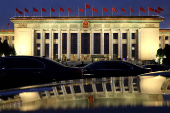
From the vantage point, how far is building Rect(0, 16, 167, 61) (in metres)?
62.4

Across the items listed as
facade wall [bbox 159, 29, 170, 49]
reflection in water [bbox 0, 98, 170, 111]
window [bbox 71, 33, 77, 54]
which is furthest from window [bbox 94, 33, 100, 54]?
reflection in water [bbox 0, 98, 170, 111]

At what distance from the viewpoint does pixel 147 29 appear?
6341 cm

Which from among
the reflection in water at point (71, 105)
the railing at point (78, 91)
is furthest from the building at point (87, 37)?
the reflection in water at point (71, 105)

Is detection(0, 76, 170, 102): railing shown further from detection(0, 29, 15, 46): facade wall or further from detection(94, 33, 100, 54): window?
detection(0, 29, 15, 46): facade wall

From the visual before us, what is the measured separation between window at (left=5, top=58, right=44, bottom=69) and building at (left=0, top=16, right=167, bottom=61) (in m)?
55.1

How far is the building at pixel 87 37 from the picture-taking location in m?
62.4

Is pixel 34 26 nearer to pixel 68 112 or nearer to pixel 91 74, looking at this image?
pixel 91 74

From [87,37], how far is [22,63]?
200ft

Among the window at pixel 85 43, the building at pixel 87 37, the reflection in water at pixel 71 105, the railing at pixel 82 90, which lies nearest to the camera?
the reflection in water at pixel 71 105

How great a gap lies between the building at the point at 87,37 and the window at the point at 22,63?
55.1 metres

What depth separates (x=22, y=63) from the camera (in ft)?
21.3

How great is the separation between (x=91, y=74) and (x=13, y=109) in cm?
644

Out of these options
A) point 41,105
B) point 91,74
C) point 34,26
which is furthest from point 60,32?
point 41,105

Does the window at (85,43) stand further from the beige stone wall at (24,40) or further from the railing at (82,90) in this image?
the railing at (82,90)
